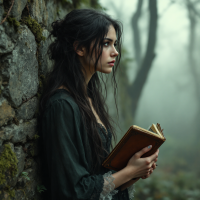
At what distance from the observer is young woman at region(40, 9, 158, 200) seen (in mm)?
1247

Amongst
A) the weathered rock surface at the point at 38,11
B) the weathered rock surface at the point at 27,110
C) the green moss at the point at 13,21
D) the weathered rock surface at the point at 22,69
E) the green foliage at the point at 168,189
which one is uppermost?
the weathered rock surface at the point at 38,11

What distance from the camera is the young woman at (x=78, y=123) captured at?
1247 millimetres

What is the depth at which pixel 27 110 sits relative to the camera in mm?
1345

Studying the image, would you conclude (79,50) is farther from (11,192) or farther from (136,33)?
(136,33)

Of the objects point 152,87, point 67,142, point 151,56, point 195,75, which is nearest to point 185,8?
point 151,56

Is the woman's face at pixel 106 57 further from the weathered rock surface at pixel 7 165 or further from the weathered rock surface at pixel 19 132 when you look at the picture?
the weathered rock surface at pixel 7 165

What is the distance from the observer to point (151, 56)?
627 cm

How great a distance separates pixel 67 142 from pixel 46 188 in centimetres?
51

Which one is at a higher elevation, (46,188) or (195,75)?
(195,75)

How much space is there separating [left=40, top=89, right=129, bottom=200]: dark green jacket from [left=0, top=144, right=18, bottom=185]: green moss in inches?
8.4

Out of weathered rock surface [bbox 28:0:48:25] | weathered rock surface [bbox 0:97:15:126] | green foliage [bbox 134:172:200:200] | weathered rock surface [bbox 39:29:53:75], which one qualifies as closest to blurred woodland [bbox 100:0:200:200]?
green foliage [bbox 134:172:200:200]

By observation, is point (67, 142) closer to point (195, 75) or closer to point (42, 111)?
point (42, 111)

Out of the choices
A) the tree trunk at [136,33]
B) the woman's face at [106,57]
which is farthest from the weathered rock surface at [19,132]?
the tree trunk at [136,33]

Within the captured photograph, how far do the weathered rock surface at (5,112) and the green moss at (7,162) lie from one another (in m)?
0.13
